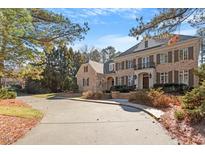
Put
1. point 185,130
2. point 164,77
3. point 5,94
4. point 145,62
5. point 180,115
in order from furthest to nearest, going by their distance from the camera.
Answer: point 145,62 → point 164,77 → point 5,94 → point 180,115 → point 185,130

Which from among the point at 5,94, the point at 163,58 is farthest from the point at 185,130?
the point at 163,58

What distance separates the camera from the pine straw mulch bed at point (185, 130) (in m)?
7.20

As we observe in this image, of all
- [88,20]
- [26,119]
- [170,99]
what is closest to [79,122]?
[26,119]

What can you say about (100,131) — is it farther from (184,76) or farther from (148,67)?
(148,67)

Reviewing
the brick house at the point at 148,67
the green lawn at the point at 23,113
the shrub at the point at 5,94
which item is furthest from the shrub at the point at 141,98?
the shrub at the point at 5,94

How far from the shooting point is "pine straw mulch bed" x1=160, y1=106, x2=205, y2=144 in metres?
7.20

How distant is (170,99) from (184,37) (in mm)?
11800

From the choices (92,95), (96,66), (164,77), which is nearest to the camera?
(92,95)

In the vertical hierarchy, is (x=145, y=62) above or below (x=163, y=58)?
below

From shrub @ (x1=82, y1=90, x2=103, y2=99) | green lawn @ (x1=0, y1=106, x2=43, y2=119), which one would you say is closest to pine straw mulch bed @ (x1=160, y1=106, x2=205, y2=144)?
green lawn @ (x1=0, y1=106, x2=43, y2=119)

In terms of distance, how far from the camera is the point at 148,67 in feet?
93.4

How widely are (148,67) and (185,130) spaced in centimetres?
2055

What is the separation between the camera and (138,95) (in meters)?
15.6

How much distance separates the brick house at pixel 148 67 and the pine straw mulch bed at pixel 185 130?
11.6m
